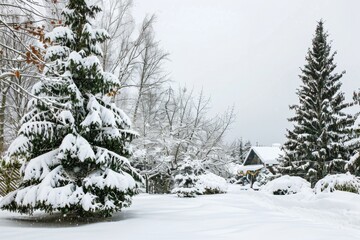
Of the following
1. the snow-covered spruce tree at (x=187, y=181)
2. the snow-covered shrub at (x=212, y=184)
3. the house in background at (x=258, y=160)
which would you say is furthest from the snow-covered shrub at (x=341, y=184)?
the house in background at (x=258, y=160)

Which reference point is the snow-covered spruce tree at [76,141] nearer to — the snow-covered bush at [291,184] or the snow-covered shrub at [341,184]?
the snow-covered shrub at [341,184]

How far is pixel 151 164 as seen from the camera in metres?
24.0

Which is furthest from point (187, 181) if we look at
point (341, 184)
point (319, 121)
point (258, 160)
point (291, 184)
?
point (258, 160)

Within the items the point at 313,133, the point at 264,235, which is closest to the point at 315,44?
the point at 313,133

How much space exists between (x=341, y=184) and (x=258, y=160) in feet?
118

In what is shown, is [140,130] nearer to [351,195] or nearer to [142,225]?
[351,195]

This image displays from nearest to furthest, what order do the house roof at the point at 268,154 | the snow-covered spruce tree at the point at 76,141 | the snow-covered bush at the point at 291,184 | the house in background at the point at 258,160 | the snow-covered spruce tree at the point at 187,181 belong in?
the snow-covered spruce tree at the point at 76,141, the snow-covered spruce tree at the point at 187,181, the snow-covered bush at the point at 291,184, the house in background at the point at 258,160, the house roof at the point at 268,154

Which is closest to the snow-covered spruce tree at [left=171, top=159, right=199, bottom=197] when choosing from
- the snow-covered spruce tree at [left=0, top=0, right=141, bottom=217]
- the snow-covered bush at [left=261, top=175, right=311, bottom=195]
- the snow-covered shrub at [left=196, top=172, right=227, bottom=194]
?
the snow-covered shrub at [left=196, top=172, right=227, bottom=194]

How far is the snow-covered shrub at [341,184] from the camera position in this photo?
1465 cm

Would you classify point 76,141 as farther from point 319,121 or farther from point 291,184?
point 319,121

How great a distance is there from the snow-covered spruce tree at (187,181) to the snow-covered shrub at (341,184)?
6296mm

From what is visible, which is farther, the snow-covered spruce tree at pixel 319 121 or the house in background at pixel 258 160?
the house in background at pixel 258 160

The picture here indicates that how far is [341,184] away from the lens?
49.2 feet

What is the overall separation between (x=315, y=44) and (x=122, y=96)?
50.1 ft
